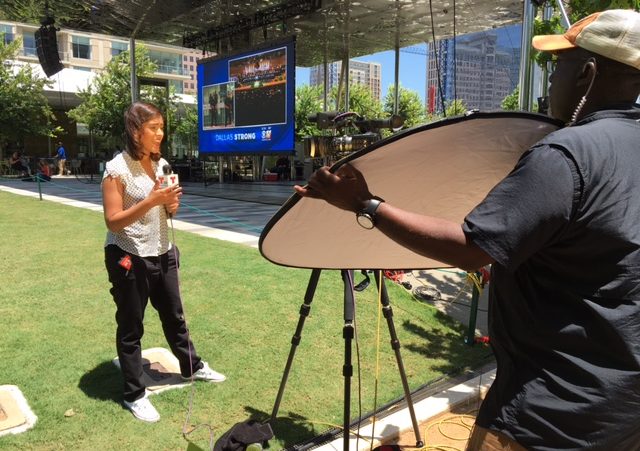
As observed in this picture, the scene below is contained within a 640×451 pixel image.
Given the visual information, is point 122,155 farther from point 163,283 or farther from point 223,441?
point 223,441

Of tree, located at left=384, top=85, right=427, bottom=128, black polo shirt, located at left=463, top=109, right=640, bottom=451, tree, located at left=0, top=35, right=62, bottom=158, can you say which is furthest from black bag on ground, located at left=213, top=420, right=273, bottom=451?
tree, located at left=384, top=85, right=427, bottom=128

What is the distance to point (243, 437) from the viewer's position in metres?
2.60

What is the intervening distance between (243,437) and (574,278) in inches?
77.1

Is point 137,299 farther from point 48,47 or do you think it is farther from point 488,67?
point 48,47

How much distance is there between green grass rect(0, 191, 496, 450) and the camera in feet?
10.2

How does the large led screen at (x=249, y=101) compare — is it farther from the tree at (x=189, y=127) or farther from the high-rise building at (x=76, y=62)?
the tree at (x=189, y=127)

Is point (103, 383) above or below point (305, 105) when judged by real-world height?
below

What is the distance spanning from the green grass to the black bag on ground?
14 centimetres

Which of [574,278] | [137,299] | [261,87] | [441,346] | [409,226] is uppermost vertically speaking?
[261,87]

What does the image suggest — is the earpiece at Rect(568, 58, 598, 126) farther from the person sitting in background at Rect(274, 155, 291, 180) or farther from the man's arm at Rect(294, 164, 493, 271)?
the person sitting in background at Rect(274, 155, 291, 180)

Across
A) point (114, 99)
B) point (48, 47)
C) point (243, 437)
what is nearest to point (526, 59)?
point (243, 437)

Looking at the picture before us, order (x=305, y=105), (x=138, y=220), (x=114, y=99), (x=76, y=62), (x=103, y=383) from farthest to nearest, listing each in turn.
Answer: (x=76, y=62) → (x=305, y=105) → (x=114, y=99) → (x=103, y=383) → (x=138, y=220)

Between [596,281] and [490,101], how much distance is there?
48.9 feet

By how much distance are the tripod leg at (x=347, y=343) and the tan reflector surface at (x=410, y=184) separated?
14 centimetres
